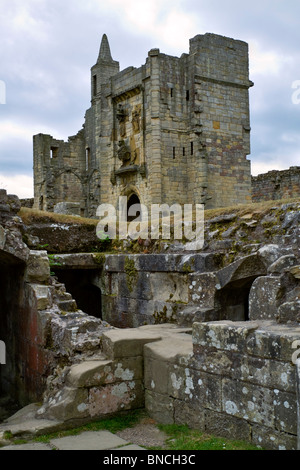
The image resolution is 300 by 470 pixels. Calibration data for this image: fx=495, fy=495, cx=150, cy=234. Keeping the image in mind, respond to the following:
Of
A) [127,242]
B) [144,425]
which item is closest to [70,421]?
[144,425]

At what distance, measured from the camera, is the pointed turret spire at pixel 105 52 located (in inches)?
1111

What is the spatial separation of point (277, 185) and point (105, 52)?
41.0 ft

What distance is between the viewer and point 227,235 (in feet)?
27.7

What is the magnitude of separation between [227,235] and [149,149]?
43.8ft

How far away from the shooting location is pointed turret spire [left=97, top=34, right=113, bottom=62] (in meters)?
28.2

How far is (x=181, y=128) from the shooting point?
21.5 m

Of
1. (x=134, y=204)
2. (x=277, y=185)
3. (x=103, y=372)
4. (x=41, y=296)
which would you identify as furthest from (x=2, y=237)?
(x=277, y=185)

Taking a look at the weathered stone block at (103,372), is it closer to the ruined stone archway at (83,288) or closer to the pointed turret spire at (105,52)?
the ruined stone archway at (83,288)

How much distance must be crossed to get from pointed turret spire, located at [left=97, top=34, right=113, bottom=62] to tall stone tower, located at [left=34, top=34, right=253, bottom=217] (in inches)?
207

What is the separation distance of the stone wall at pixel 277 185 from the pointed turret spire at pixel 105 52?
10786 millimetres

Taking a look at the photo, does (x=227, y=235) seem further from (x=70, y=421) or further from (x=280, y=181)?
(x=280, y=181)

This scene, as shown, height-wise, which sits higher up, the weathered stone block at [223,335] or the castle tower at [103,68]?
the castle tower at [103,68]

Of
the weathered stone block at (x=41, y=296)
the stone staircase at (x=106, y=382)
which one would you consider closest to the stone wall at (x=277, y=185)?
the weathered stone block at (x=41, y=296)

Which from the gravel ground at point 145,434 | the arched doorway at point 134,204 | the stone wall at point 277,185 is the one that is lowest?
the gravel ground at point 145,434
